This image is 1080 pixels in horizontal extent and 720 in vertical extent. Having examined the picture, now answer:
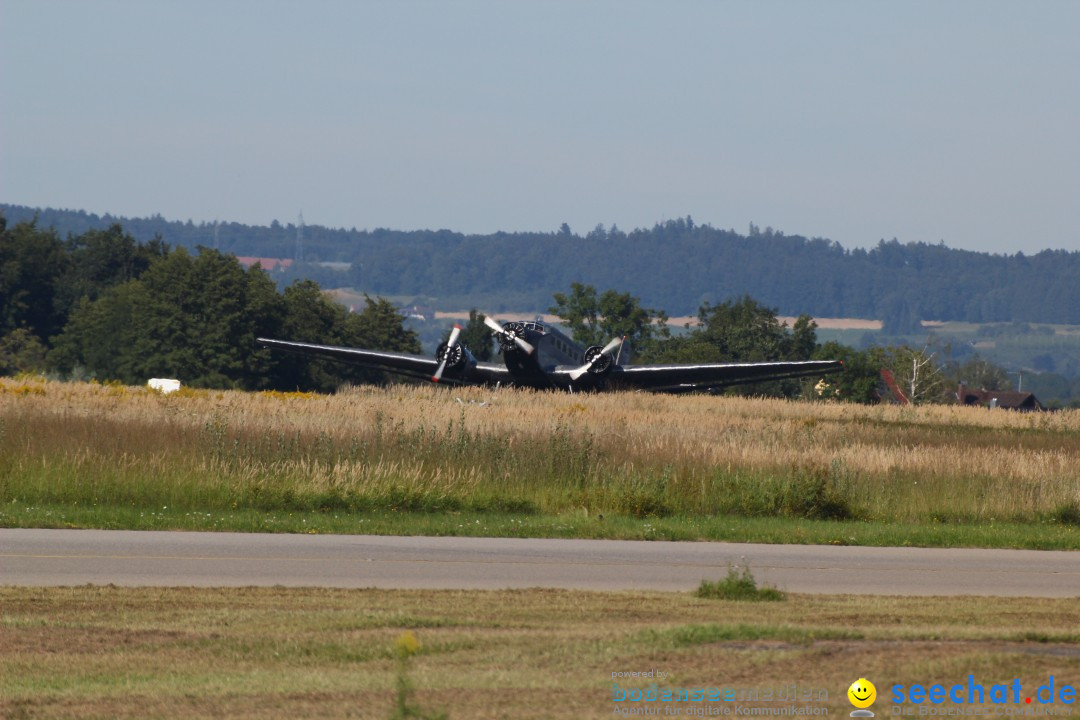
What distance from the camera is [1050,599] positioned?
42.7 feet

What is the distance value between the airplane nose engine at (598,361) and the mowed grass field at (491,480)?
21408 mm

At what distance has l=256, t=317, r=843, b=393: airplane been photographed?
4925cm

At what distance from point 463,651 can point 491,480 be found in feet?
A: 45.0

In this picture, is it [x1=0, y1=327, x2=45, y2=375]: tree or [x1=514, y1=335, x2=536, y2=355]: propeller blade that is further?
[x1=0, y1=327, x2=45, y2=375]: tree

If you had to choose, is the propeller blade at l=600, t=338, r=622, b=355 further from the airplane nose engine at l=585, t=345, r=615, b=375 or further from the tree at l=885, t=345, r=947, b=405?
the tree at l=885, t=345, r=947, b=405

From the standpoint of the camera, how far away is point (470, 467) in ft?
75.3

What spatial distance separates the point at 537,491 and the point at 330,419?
605 centimetres

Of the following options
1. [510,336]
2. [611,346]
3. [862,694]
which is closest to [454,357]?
[510,336]

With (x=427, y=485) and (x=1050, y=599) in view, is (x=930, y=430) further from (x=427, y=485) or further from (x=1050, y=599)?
(x=1050, y=599)

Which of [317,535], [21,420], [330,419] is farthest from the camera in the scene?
[330,419]

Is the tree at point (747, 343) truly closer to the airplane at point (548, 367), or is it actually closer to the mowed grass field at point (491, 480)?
the airplane at point (548, 367)

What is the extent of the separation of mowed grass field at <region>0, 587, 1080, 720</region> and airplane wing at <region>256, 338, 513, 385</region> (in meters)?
39.6

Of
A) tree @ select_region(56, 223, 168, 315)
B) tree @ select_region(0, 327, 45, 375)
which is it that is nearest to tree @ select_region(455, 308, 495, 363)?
tree @ select_region(56, 223, 168, 315)

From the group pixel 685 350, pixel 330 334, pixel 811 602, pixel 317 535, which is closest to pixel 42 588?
pixel 317 535
